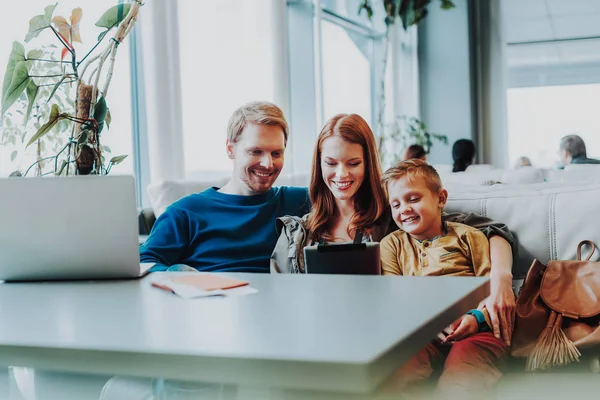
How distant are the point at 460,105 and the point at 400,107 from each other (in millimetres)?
834

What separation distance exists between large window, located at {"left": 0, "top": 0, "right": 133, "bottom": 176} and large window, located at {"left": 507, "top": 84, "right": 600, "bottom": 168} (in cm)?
707

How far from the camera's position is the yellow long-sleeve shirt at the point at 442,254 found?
186 centimetres

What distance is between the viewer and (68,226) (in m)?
1.42

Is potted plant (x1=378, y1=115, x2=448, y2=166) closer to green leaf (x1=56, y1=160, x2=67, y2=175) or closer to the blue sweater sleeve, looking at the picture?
the blue sweater sleeve

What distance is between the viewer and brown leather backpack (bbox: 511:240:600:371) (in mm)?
1627

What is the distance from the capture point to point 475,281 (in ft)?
4.06

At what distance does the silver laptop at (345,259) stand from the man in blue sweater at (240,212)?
522 mm

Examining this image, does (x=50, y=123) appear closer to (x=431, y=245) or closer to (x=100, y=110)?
(x=100, y=110)

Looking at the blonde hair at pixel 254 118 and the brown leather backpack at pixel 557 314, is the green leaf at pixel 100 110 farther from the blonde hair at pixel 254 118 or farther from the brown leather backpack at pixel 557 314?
the brown leather backpack at pixel 557 314

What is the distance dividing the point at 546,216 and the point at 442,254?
287mm

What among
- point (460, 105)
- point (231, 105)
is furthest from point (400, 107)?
point (231, 105)

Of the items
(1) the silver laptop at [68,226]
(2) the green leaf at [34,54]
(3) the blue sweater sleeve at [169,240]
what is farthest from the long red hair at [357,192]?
(2) the green leaf at [34,54]

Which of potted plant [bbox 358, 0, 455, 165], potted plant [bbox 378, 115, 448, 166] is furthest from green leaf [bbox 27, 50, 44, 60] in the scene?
potted plant [bbox 378, 115, 448, 166]

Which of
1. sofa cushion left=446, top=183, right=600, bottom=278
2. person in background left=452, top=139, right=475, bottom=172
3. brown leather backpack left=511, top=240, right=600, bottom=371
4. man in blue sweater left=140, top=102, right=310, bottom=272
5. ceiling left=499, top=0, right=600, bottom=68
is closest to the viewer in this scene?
brown leather backpack left=511, top=240, right=600, bottom=371
